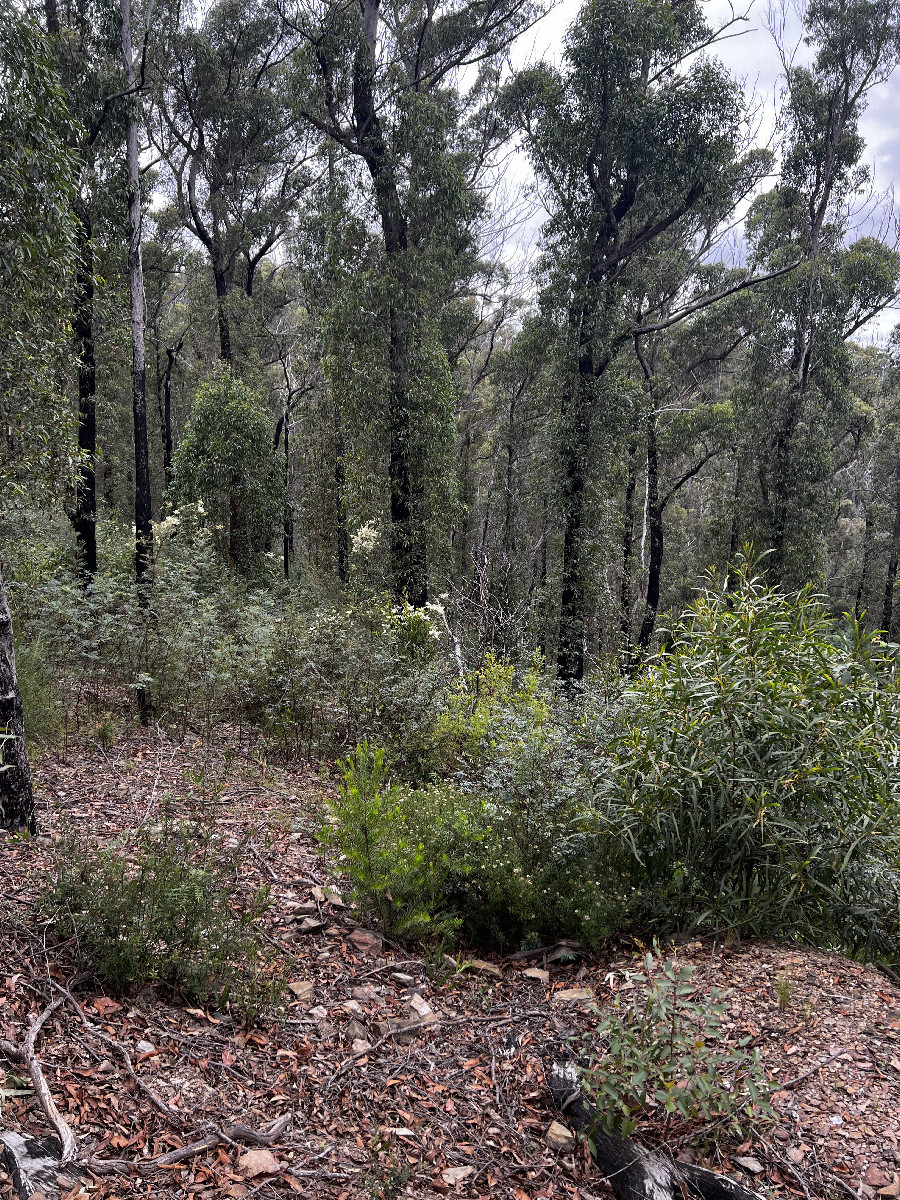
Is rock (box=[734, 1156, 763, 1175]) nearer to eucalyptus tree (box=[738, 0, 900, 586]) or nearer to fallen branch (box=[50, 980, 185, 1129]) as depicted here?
fallen branch (box=[50, 980, 185, 1129])

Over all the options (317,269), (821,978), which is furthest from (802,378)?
Result: (821,978)

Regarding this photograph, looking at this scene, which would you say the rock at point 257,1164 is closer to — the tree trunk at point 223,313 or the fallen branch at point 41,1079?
the fallen branch at point 41,1079

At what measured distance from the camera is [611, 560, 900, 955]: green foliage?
3158 mm

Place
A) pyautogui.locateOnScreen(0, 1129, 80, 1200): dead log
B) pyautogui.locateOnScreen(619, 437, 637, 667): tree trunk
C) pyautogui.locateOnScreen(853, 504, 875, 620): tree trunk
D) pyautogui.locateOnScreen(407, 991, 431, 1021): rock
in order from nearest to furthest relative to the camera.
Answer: pyautogui.locateOnScreen(0, 1129, 80, 1200): dead log, pyautogui.locateOnScreen(407, 991, 431, 1021): rock, pyautogui.locateOnScreen(619, 437, 637, 667): tree trunk, pyautogui.locateOnScreen(853, 504, 875, 620): tree trunk

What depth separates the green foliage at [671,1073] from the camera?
2.10m

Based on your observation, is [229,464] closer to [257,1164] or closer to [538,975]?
[538,975]

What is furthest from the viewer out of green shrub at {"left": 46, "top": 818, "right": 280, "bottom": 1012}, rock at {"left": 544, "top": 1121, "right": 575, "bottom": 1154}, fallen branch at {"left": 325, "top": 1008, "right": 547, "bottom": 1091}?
fallen branch at {"left": 325, "top": 1008, "right": 547, "bottom": 1091}

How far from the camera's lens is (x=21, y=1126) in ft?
6.28

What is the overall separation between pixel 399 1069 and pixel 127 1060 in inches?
38.1

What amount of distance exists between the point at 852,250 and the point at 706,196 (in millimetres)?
8341

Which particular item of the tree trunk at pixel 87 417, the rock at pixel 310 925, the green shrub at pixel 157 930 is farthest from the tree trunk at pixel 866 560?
the green shrub at pixel 157 930

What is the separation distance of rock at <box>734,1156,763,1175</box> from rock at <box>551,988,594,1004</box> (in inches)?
33.9

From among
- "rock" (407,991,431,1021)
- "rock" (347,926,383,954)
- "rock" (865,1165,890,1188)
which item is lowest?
"rock" (407,991,431,1021)

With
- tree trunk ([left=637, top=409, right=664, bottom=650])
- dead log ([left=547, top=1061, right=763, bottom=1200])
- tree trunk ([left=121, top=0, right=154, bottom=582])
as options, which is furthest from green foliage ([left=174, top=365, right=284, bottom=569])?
dead log ([left=547, top=1061, right=763, bottom=1200])
